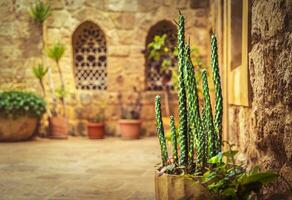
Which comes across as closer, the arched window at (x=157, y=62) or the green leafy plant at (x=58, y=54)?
the green leafy plant at (x=58, y=54)

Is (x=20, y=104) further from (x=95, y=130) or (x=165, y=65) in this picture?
(x=165, y=65)

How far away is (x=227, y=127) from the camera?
315 cm

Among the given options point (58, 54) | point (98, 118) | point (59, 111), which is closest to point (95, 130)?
point (98, 118)

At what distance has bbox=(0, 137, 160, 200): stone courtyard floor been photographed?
245cm

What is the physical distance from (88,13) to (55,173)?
10.7 ft

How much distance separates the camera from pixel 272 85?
161 centimetres

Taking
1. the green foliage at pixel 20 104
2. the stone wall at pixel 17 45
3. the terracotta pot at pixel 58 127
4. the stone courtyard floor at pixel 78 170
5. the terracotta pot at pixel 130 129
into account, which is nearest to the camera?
→ the stone courtyard floor at pixel 78 170

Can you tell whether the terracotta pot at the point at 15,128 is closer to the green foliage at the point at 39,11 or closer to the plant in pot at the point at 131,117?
the plant in pot at the point at 131,117

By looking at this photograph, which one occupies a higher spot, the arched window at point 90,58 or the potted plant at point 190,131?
the arched window at point 90,58

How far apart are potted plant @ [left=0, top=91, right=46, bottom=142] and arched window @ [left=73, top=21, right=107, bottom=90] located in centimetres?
89

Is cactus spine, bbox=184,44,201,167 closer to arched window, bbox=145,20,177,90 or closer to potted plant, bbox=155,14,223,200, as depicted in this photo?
potted plant, bbox=155,14,223,200

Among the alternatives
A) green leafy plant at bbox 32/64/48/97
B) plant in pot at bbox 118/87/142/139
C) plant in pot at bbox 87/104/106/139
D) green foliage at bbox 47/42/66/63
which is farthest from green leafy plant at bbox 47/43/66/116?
plant in pot at bbox 118/87/142/139

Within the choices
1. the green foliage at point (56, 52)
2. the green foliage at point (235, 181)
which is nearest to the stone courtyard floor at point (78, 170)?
the green foliage at point (235, 181)

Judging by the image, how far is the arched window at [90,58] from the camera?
19.7ft
